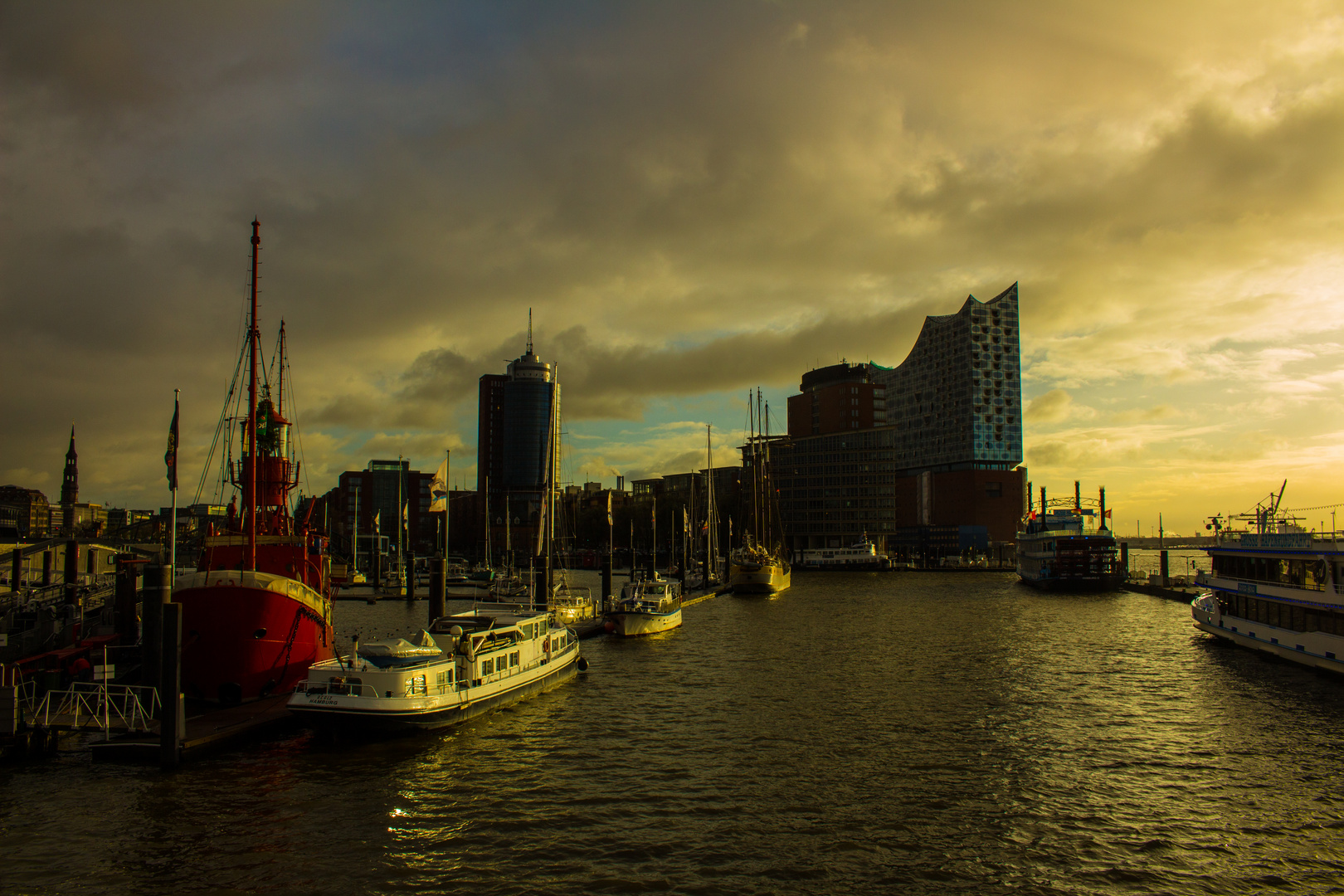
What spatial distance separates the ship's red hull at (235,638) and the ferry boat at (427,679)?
261 centimetres

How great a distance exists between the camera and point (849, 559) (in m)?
180

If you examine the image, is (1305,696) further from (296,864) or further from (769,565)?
(769,565)

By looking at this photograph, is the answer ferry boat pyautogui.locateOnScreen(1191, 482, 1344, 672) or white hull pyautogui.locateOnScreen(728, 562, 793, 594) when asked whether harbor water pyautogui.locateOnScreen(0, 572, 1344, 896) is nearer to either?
ferry boat pyautogui.locateOnScreen(1191, 482, 1344, 672)

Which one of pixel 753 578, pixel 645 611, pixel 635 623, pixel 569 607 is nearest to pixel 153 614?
pixel 635 623

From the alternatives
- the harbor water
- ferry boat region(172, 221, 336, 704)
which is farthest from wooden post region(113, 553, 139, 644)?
the harbor water

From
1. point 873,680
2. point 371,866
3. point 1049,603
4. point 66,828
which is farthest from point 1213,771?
point 1049,603

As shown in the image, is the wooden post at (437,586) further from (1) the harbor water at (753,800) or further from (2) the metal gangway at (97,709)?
(2) the metal gangway at (97,709)

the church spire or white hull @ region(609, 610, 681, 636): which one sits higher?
the church spire

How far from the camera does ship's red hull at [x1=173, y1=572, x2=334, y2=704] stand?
1190 inches

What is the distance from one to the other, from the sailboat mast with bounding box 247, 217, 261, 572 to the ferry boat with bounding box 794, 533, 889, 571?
156454 millimetres

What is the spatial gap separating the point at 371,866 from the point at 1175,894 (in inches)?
747

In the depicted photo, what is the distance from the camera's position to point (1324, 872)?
62.9ft

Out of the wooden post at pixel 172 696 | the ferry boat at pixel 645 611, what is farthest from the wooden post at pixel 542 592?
the wooden post at pixel 172 696

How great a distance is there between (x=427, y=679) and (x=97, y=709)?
11.7m
